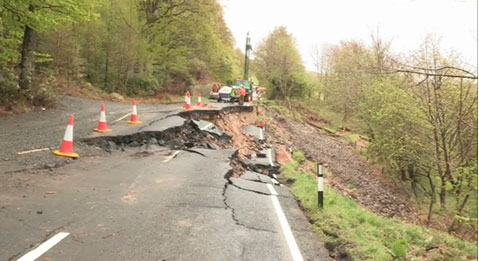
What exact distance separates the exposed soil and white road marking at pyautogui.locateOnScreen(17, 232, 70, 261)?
439 inches

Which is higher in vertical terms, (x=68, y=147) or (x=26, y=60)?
(x=26, y=60)

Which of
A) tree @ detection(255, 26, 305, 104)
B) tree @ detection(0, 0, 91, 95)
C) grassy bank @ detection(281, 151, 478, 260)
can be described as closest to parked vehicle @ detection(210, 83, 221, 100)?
tree @ detection(255, 26, 305, 104)

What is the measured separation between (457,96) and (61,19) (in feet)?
51.9

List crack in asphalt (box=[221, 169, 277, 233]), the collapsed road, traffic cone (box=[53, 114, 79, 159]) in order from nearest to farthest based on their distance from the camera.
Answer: the collapsed road < crack in asphalt (box=[221, 169, 277, 233]) < traffic cone (box=[53, 114, 79, 159])

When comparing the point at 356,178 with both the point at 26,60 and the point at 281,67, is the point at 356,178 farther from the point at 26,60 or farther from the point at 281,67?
the point at 281,67

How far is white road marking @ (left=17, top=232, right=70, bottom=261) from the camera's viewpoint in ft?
15.4

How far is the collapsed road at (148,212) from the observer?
5.30 m

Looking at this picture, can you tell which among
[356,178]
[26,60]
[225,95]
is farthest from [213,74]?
[26,60]

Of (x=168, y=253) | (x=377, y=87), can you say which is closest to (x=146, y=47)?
(x=377, y=87)

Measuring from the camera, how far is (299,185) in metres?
10.8

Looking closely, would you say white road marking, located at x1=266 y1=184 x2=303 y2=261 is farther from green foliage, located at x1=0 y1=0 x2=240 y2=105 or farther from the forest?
green foliage, located at x1=0 y1=0 x2=240 y2=105

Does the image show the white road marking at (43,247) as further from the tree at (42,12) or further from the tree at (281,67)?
the tree at (281,67)

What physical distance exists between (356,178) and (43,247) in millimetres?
20621

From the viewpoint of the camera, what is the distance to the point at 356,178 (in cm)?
2377
